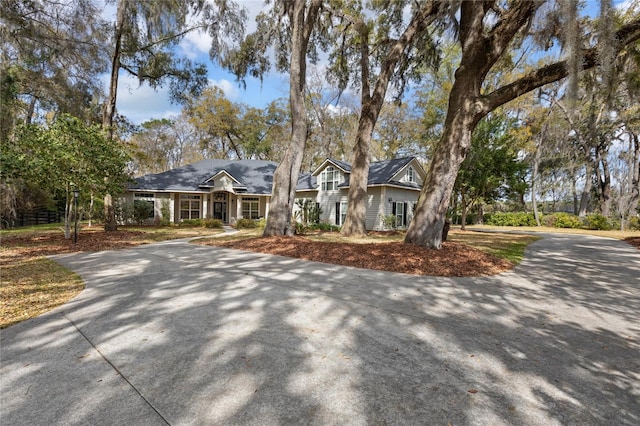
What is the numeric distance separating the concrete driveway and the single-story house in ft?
44.3

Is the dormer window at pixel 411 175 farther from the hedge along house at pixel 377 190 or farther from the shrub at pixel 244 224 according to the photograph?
the shrub at pixel 244 224

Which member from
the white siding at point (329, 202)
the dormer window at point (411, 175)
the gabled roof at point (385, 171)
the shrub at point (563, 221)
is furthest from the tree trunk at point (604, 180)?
the white siding at point (329, 202)

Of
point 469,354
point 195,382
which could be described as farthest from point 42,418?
point 469,354

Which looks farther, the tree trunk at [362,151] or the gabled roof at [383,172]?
the gabled roof at [383,172]

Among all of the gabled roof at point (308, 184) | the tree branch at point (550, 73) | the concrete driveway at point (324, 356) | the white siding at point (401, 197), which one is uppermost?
the tree branch at point (550, 73)

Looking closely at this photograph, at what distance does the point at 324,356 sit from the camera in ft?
9.21

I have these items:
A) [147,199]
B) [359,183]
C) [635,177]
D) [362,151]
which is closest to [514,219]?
[635,177]

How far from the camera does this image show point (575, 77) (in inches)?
238

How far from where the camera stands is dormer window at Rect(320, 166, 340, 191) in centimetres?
2038

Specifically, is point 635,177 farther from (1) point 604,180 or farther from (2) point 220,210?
(2) point 220,210

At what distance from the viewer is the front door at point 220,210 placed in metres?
22.9

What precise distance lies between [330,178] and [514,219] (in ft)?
66.6

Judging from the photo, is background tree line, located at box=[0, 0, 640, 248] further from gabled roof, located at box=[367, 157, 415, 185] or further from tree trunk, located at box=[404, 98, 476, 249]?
gabled roof, located at box=[367, 157, 415, 185]

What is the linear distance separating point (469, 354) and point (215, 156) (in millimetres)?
35879
